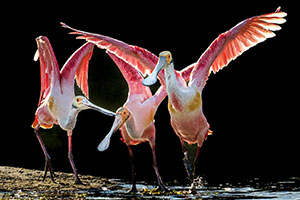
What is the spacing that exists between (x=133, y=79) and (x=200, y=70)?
816 millimetres

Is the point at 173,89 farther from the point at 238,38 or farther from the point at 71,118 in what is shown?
the point at 71,118

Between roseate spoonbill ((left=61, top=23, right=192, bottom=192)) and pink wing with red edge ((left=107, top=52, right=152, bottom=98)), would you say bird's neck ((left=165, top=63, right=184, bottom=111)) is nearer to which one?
roseate spoonbill ((left=61, top=23, right=192, bottom=192))

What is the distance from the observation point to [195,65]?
6.97 metres

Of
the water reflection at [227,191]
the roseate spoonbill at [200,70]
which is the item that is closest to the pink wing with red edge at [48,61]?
the water reflection at [227,191]

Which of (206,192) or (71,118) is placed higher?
(71,118)

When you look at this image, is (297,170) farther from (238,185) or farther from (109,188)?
(109,188)

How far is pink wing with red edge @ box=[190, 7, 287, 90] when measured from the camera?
685cm

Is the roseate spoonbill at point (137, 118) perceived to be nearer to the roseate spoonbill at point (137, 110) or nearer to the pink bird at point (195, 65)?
the roseate spoonbill at point (137, 110)

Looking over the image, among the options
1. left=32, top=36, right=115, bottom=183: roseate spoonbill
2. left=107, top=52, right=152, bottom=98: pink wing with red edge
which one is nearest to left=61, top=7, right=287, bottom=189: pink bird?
left=107, top=52, right=152, bottom=98: pink wing with red edge

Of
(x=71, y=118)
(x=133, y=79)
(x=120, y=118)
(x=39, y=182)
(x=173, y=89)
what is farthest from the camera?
(x=71, y=118)

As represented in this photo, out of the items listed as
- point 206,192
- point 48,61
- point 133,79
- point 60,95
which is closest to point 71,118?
point 60,95

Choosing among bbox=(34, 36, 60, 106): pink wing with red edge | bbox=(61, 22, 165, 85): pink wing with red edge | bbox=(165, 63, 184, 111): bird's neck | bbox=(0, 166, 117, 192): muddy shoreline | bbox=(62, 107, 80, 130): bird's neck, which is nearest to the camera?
bbox=(165, 63, 184, 111): bird's neck

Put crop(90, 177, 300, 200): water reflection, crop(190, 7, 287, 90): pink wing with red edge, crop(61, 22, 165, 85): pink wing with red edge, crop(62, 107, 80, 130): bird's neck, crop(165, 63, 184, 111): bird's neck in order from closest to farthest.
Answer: crop(90, 177, 300, 200): water reflection → crop(165, 63, 184, 111): bird's neck → crop(190, 7, 287, 90): pink wing with red edge → crop(61, 22, 165, 85): pink wing with red edge → crop(62, 107, 80, 130): bird's neck

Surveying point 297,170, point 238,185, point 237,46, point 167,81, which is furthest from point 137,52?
point 297,170
